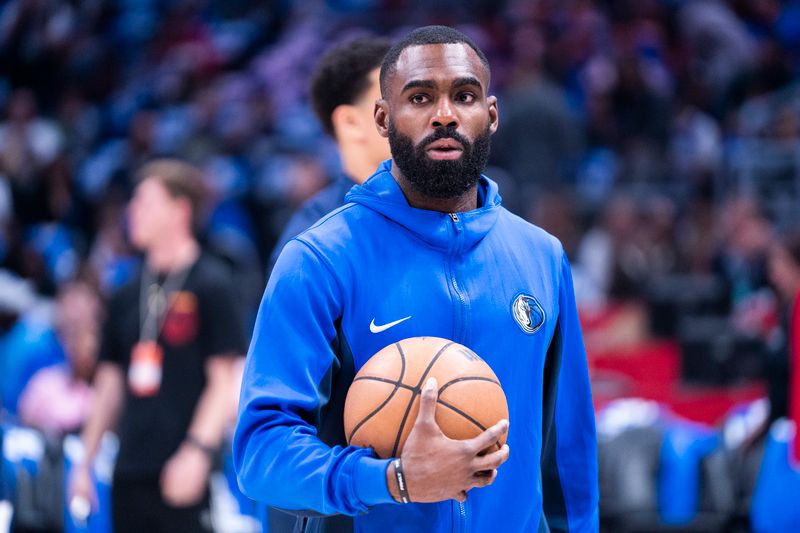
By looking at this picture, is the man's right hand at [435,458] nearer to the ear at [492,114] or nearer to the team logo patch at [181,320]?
the ear at [492,114]

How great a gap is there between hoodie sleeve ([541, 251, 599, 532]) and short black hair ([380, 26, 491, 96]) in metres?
0.64

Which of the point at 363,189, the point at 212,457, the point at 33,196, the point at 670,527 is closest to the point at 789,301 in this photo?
the point at 670,527

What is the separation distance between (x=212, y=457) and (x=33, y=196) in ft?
26.6

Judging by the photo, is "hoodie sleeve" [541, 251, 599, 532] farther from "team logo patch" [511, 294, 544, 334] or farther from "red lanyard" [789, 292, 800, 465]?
"red lanyard" [789, 292, 800, 465]

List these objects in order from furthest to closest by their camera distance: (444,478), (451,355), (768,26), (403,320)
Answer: (768,26) < (403,320) < (451,355) < (444,478)

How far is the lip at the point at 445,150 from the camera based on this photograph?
104 inches

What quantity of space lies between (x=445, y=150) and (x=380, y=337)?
0.44m

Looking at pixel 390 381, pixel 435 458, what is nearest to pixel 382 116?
pixel 390 381

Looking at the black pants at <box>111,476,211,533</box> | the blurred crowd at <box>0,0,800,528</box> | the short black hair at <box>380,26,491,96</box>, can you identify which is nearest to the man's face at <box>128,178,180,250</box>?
the black pants at <box>111,476,211,533</box>

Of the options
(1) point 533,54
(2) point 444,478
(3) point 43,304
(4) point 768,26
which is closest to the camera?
(2) point 444,478

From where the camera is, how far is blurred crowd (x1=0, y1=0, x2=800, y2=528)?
32.8ft

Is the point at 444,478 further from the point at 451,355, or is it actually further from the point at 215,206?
the point at 215,206

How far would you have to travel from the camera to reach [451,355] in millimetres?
2451

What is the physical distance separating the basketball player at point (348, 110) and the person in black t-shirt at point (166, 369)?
1748mm
